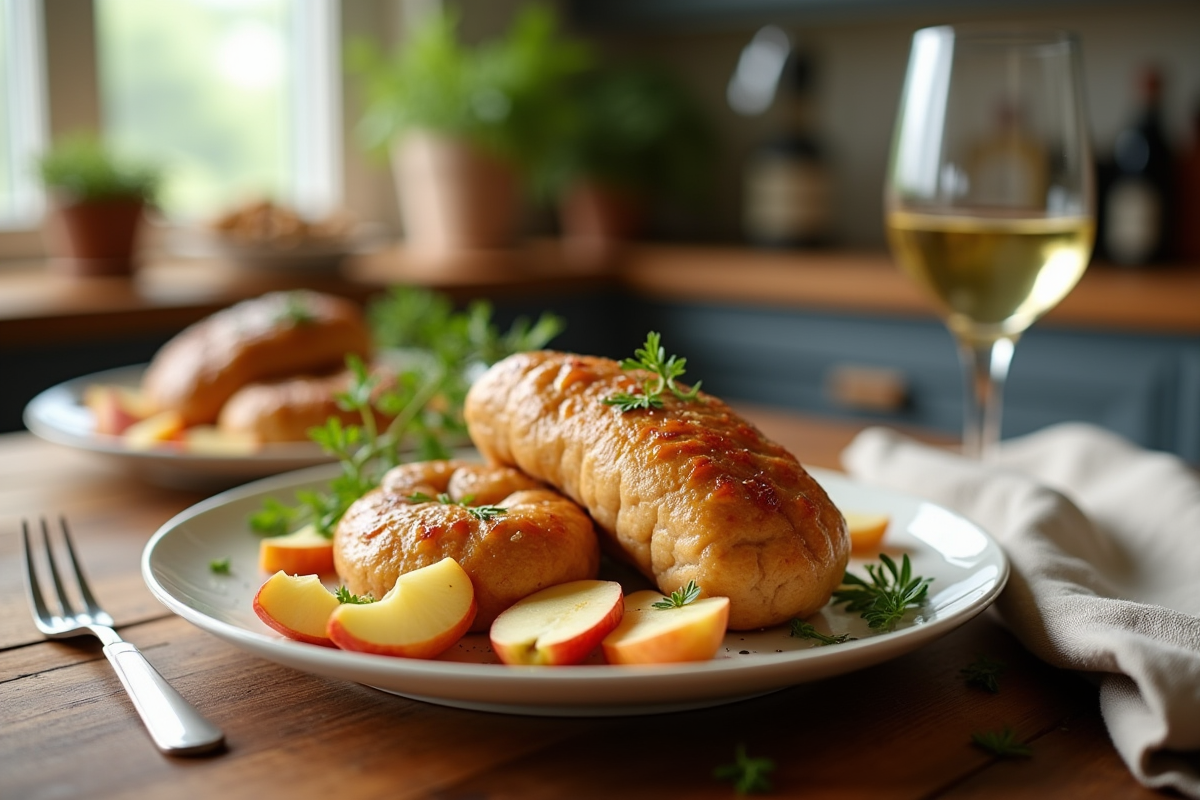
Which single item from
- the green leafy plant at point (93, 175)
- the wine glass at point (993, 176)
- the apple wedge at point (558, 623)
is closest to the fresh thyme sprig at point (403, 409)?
the apple wedge at point (558, 623)

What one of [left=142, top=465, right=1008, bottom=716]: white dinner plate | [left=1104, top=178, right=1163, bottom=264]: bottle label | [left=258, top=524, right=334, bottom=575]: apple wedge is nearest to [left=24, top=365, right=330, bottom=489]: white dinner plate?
[left=142, top=465, right=1008, bottom=716]: white dinner plate

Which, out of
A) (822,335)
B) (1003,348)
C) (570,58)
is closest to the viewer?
(1003,348)

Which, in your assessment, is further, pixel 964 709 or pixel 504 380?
pixel 504 380

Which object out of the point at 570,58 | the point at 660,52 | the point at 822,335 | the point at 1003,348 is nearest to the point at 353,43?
the point at 570,58

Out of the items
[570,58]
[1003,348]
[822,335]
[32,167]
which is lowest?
[822,335]

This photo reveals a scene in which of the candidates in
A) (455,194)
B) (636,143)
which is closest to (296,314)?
(455,194)

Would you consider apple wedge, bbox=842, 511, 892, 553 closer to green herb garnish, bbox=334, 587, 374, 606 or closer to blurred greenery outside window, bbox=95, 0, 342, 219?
green herb garnish, bbox=334, 587, 374, 606

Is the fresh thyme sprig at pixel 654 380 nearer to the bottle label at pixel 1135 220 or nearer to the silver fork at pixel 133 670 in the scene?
the silver fork at pixel 133 670

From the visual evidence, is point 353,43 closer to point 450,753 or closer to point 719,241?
point 719,241
